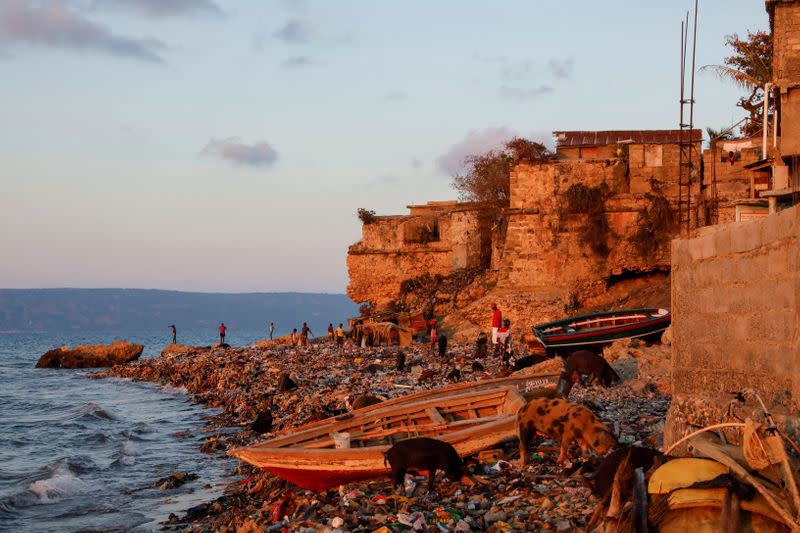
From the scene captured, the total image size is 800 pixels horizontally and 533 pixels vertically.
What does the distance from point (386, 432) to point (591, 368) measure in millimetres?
5984

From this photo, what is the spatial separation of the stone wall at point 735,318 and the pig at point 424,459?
8.79 ft

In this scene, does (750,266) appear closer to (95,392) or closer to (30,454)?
(30,454)

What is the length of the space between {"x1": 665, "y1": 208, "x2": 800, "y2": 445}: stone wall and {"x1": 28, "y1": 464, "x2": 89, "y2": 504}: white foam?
11779 mm

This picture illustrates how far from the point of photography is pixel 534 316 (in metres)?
27.8

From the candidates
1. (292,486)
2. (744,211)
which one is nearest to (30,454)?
(292,486)

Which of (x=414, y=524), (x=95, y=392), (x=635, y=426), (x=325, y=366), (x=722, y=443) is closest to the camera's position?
(x=722, y=443)

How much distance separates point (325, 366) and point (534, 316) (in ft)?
23.0

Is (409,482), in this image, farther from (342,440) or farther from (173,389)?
(173,389)

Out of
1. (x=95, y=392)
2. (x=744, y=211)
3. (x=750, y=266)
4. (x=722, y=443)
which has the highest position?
(x=744, y=211)

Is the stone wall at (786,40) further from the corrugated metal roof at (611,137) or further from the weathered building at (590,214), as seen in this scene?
the corrugated metal roof at (611,137)

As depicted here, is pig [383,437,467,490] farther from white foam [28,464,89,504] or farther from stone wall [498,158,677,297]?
stone wall [498,158,677,297]

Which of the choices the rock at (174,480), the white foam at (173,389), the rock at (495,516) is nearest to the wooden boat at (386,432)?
the rock at (495,516)

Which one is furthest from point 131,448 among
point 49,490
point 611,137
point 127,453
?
point 611,137

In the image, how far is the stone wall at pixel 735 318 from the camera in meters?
5.76
